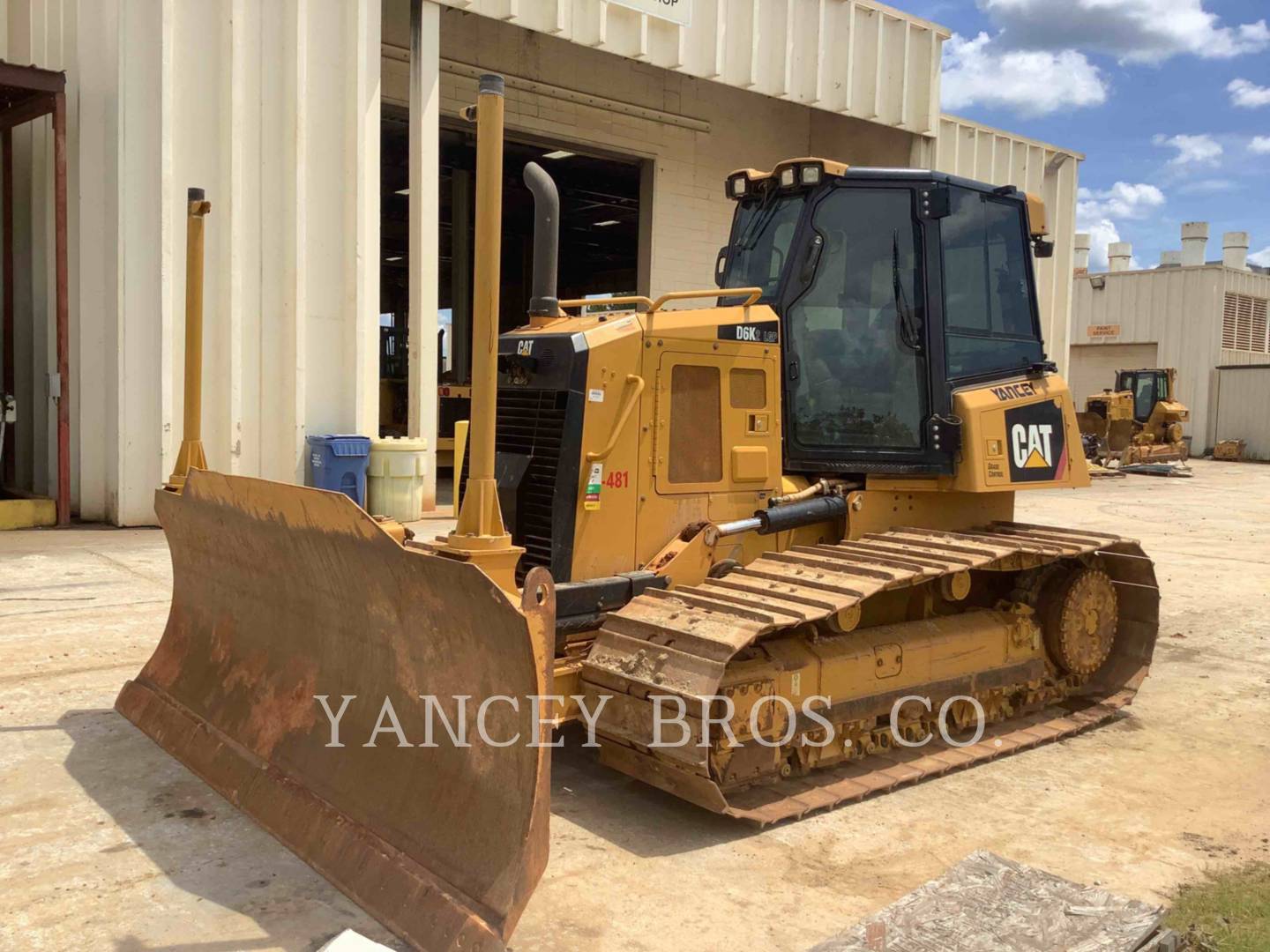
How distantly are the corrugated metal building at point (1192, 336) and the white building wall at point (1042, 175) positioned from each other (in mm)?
16880

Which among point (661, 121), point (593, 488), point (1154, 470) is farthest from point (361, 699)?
point (1154, 470)

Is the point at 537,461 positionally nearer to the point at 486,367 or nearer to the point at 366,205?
the point at 486,367

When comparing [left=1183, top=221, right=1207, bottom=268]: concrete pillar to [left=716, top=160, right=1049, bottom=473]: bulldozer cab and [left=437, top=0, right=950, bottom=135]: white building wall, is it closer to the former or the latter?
[left=437, top=0, right=950, bottom=135]: white building wall

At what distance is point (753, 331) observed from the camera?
5.20m

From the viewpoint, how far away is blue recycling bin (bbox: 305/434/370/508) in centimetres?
1100

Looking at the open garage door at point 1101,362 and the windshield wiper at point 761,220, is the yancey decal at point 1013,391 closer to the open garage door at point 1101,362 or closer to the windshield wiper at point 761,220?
the windshield wiper at point 761,220

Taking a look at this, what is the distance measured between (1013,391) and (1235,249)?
4112 cm

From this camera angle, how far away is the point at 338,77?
11531mm

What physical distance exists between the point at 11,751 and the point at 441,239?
23878mm

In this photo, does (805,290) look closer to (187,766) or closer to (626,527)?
(626,527)

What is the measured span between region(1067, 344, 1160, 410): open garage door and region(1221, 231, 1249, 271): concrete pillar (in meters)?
7.01

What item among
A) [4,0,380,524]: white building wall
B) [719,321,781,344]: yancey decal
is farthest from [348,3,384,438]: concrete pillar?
[719,321,781,344]: yancey decal

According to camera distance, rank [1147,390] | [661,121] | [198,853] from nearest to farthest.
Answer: [198,853] → [661,121] → [1147,390]

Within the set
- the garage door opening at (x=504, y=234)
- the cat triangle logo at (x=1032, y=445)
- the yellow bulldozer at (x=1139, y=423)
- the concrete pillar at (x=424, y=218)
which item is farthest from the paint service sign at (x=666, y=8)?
the yellow bulldozer at (x=1139, y=423)
